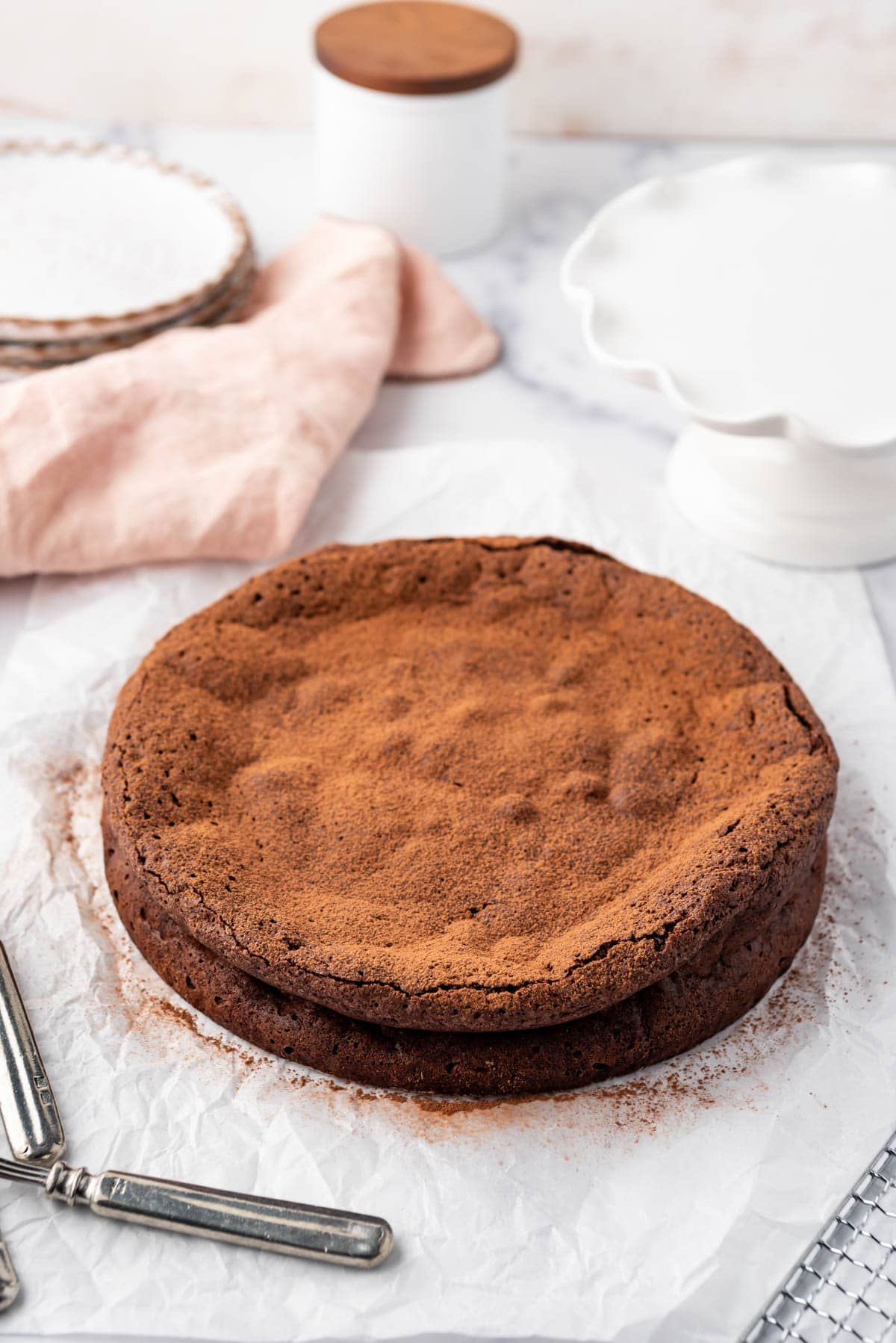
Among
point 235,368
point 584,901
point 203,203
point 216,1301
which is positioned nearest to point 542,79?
point 203,203

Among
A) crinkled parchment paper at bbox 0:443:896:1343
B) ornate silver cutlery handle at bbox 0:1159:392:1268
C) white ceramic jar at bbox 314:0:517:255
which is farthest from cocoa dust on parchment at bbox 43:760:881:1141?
white ceramic jar at bbox 314:0:517:255

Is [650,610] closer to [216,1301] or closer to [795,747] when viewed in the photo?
[795,747]

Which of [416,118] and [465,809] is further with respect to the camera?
[416,118]

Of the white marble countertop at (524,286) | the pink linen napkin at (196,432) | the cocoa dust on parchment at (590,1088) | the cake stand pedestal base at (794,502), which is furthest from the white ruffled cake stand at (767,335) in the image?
the cocoa dust on parchment at (590,1088)

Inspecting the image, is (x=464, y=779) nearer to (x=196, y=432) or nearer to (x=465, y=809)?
(x=465, y=809)

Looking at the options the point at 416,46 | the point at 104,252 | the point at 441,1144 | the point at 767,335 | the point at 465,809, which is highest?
the point at 416,46

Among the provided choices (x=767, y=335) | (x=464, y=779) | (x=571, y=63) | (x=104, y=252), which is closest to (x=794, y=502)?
(x=767, y=335)

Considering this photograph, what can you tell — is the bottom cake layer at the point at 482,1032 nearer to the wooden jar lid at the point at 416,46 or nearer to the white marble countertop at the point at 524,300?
the white marble countertop at the point at 524,300
